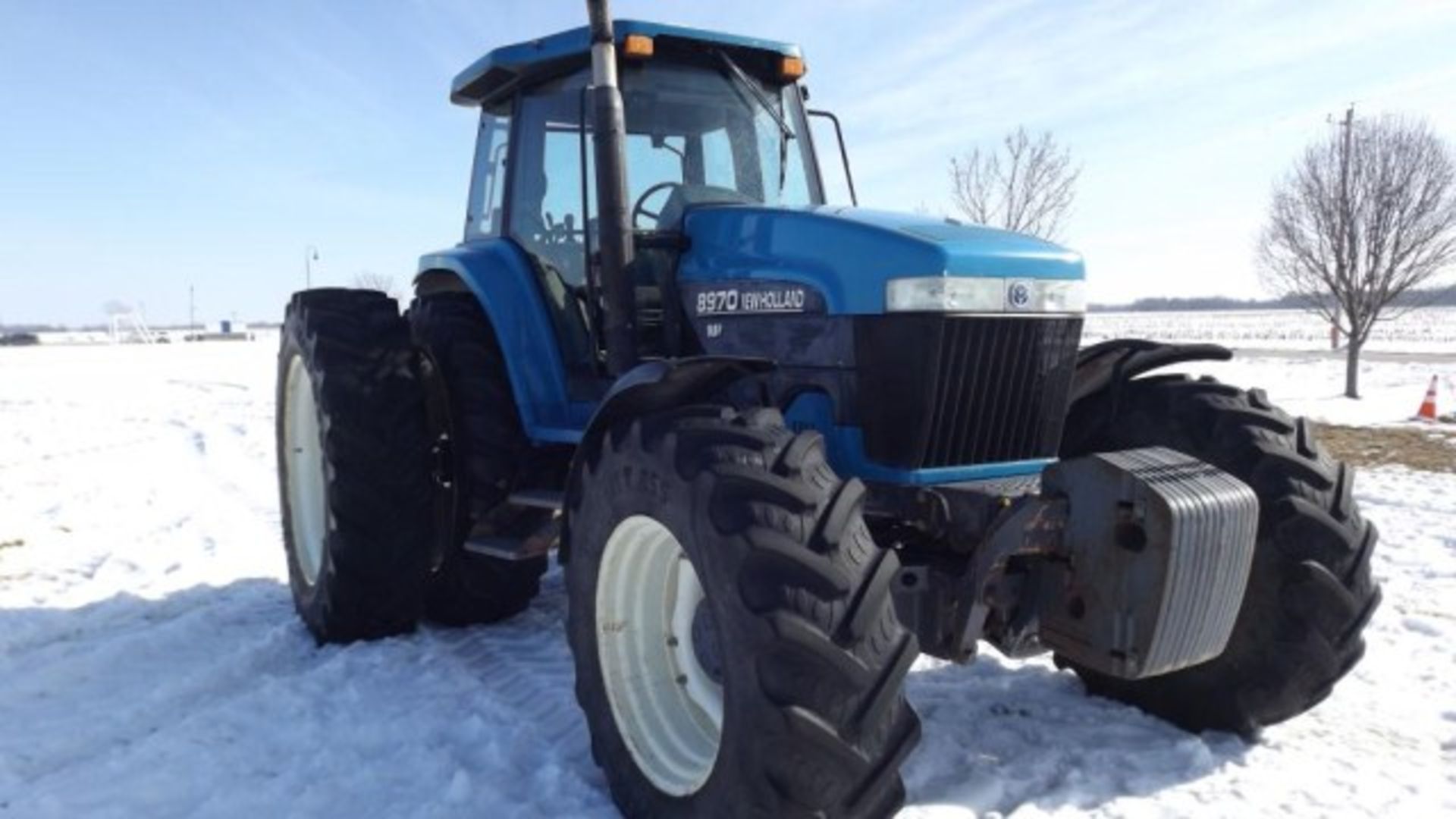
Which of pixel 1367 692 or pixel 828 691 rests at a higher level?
pixel 828 691

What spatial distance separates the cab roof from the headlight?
1444mm

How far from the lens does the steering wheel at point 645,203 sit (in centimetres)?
411

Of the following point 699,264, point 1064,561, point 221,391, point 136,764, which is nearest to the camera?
point 1064,561

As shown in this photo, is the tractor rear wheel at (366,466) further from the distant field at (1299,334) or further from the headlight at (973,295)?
the distant field at (1299,334)

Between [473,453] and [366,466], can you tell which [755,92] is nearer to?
[473,453]

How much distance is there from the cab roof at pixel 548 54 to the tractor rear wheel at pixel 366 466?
1.08 metres

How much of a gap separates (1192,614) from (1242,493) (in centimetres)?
37

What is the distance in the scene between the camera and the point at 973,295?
3.16m

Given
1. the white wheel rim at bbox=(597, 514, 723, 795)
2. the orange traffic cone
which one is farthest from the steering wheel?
the orange traffic cone

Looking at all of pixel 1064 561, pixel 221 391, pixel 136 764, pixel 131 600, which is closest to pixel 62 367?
pixel 221 391

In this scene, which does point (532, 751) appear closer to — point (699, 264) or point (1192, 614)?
point (699, 264)

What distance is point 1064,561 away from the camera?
3.04 meters

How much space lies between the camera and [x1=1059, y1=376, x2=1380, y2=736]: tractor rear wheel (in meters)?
3.25

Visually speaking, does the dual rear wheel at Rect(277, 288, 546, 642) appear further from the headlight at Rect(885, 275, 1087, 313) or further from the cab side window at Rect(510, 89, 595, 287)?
the headlight at Rect(885, 275, 1087, 313)
